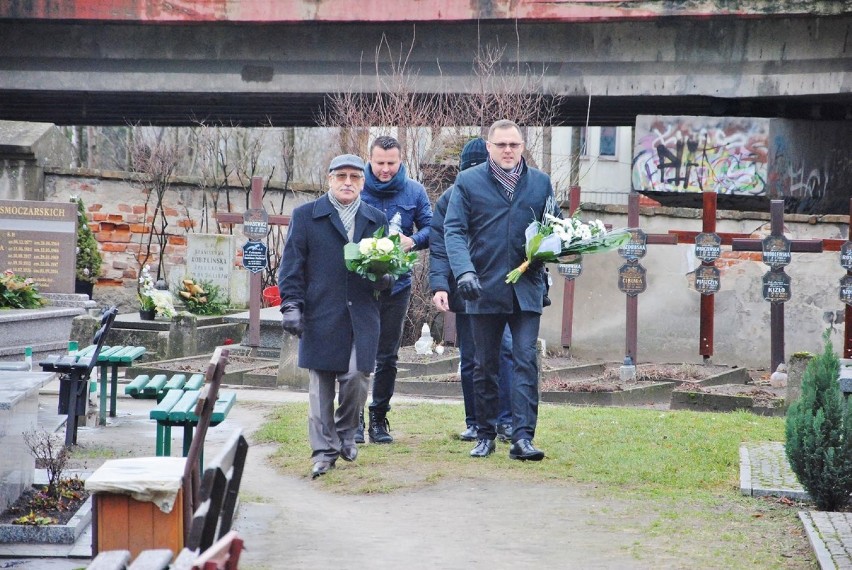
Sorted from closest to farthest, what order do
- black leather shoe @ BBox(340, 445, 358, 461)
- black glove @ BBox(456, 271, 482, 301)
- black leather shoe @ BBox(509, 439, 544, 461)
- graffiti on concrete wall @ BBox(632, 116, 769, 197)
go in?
1. black glove @ BBox(456, 271, 482, 301)
2. black leather shoe @ BBox(340, 445, 358, 461)
3. black leather shoe @ BBox(509, 439, 544, 461)
4. graffiti on concrete wall @ BBox(632, 116, 769, 197)

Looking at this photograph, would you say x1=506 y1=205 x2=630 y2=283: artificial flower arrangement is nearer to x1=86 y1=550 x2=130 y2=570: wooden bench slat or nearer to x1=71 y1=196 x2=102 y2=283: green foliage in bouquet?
x1=86 y1=550 x2=130 y2=570: wooden bench slat

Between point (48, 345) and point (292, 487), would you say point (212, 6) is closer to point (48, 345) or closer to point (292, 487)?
point (48, 345)

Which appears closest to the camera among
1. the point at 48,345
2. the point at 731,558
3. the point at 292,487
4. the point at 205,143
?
the point at 731,558

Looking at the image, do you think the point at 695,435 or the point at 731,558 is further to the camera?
the point at 695,435

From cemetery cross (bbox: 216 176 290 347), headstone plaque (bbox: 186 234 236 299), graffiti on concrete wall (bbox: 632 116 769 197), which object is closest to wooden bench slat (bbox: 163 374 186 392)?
cemetery cross (bbox: 216 176 290 347)

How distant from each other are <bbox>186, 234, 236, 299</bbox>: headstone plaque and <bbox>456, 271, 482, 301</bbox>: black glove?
10.7m

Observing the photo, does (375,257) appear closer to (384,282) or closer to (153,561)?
(384,282)

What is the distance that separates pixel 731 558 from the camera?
573 centimetres

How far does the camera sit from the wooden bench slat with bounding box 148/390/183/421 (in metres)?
6.37

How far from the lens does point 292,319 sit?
7.52 m

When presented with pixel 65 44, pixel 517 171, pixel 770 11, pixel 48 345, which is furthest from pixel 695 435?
pixel 65 44

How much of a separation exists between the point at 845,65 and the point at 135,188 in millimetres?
10708

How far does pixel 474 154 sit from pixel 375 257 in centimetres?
178

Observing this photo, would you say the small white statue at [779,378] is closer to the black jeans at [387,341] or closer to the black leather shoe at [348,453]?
the black jeans at [387,341]
